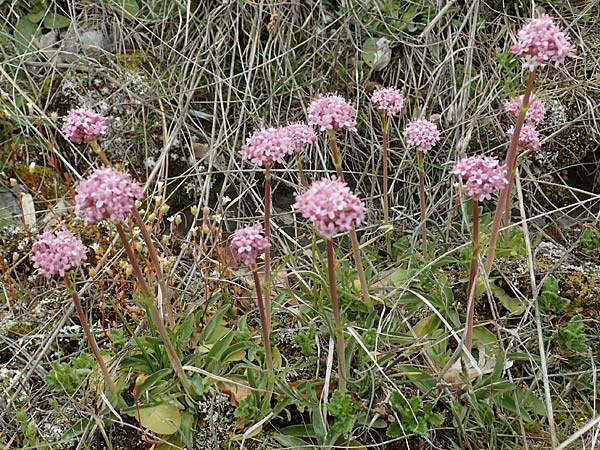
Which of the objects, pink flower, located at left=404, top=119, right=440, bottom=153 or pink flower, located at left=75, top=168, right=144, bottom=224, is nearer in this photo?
pink flower, located at left=75, top=168, right=144, bottom=224

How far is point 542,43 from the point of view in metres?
1.39

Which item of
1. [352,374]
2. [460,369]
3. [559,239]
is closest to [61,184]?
[352,374]

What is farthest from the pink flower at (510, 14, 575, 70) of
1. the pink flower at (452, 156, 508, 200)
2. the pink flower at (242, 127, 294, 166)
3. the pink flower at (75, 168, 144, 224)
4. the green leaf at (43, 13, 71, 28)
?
the green leaf at (43, 13, 71, 28)

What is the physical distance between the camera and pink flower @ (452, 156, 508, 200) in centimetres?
149

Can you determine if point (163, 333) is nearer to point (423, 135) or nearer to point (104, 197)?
point (104, 197)

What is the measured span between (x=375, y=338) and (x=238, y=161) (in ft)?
3.95

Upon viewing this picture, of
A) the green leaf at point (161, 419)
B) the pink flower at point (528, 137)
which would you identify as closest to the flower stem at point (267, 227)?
the green leaf at point (161, 419)

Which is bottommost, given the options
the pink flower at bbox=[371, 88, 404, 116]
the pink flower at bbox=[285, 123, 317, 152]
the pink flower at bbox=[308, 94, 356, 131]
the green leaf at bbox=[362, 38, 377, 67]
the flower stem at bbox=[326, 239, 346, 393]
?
the flower stem at bbox=[326, 239, 346, 393]

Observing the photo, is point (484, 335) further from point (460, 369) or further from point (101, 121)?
point (101, 121)

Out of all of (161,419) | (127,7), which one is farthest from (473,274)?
(127,7)

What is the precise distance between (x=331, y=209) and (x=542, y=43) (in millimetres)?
616

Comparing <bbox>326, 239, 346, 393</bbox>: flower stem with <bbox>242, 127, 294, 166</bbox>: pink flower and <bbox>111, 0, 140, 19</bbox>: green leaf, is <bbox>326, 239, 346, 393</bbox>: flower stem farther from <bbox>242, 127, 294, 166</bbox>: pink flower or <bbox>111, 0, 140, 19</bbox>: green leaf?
<bbox>111, 0, 140, 19</bbox>: green leaf

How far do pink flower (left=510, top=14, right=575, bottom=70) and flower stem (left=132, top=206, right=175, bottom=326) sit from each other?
0.99 meters

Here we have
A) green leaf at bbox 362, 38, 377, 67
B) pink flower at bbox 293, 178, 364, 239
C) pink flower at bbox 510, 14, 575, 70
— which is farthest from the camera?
green leaf at bbox 362, 38, 377, 67
